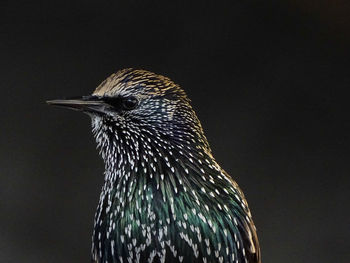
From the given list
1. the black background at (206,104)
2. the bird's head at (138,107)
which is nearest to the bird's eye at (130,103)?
the bird's head at (138,107)

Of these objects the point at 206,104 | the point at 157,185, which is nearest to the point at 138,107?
the point at 157,185

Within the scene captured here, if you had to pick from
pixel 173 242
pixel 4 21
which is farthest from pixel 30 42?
pixel 173 242

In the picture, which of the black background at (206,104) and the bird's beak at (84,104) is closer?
the bird's beak at (84,104)

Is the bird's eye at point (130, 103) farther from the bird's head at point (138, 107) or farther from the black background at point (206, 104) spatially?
the black background at point (206, 104)

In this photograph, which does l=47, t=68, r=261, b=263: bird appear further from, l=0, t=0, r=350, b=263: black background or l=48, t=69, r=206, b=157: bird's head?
l=0, t=0, r=350, b=263: black background

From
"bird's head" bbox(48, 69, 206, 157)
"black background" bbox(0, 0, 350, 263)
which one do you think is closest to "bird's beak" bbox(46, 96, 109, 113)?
"bird's head" bbox(48, 69, 206, 157)

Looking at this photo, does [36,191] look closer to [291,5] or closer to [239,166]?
[239,166]
